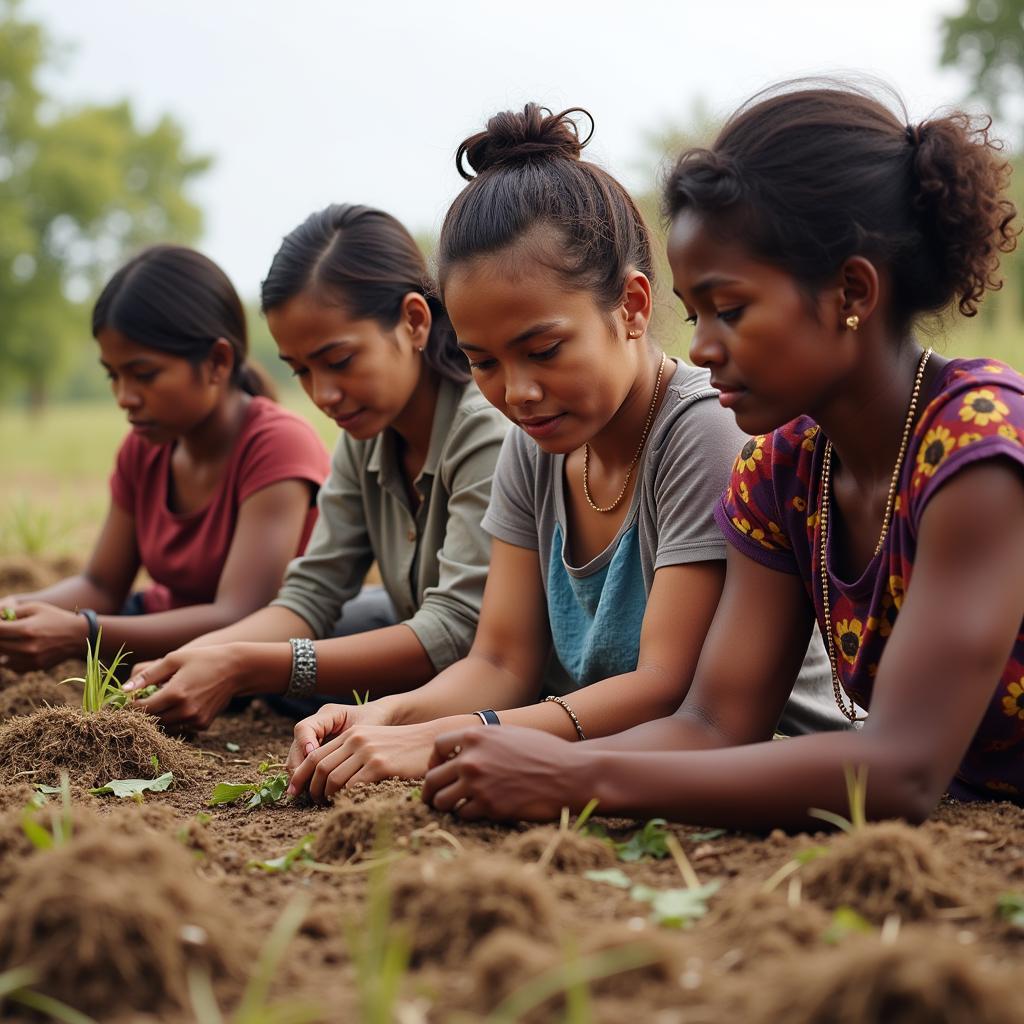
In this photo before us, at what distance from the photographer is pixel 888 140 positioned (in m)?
2.09

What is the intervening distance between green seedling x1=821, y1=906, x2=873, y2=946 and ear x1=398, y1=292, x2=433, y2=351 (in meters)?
Result: 2.40

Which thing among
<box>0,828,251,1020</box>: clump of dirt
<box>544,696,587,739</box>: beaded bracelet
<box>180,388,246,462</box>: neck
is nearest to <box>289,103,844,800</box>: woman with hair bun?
<box>544,696,587,739</box>: beaded bracelet

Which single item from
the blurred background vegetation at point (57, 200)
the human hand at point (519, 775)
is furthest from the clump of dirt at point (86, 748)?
the blurred background vegetation at point (57, 200)

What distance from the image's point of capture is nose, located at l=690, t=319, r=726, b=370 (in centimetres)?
207

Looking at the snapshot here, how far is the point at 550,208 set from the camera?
2725mm

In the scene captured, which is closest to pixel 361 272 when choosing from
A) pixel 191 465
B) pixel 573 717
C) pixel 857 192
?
pixel 191 465

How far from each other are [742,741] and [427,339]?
1770mm

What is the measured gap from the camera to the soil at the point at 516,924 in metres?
1.28

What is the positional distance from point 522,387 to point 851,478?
2.42 ft

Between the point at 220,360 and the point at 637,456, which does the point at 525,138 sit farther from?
the point at 220,360

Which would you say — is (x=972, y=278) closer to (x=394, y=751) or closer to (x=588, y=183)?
(x=588, y=183)

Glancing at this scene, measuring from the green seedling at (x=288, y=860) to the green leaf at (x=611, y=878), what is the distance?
0.46 meters

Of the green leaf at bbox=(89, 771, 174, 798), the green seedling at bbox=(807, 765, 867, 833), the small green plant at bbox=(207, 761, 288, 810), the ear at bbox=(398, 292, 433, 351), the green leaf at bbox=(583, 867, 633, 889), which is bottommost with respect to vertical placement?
the green leaf at bbox=(89, 771, 174, 798)

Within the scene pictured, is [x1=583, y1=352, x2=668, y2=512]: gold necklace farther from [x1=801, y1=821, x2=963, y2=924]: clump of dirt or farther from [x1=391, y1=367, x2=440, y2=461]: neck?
[x1=801, y1=821, x2=963, y2=924]: clump of dirt
